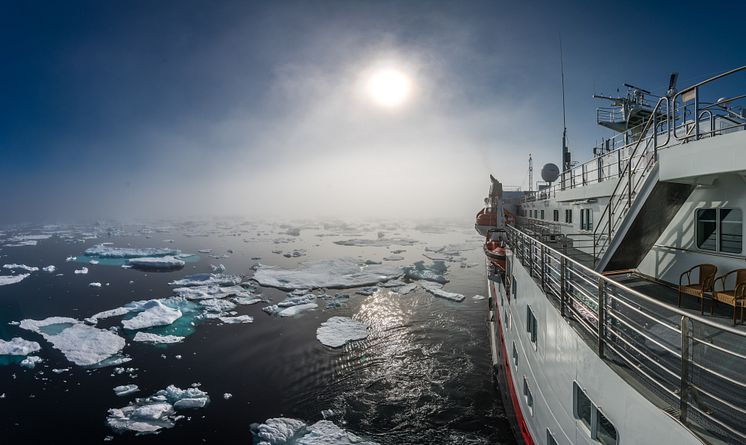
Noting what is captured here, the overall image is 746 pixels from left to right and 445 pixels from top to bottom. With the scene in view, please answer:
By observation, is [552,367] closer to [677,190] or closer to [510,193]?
[677,190]

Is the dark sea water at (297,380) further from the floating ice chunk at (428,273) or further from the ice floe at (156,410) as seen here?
the floating ice chunk at (428,273)

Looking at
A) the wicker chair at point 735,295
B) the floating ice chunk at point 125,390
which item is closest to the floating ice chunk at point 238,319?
the floating ice chunk at point 125,390

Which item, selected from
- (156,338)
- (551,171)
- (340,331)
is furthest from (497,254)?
(156,338)

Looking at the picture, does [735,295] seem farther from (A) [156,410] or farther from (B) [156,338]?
(B) [156,338]

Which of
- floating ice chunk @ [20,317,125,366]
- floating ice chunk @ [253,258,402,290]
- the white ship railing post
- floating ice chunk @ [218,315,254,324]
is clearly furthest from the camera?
floating ice chunk @ [253,258,402,290]

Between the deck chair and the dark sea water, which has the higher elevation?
the deck chair

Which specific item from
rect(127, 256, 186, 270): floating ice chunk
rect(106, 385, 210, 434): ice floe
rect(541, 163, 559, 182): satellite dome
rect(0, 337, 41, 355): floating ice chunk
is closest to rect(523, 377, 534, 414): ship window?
rect(106, 385, 210, 434): ice floe

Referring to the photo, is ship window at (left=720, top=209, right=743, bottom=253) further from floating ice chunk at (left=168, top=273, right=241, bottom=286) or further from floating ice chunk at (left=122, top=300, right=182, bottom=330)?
floating ice chunk at (left=168, top=273, right=241, bottom=286)
